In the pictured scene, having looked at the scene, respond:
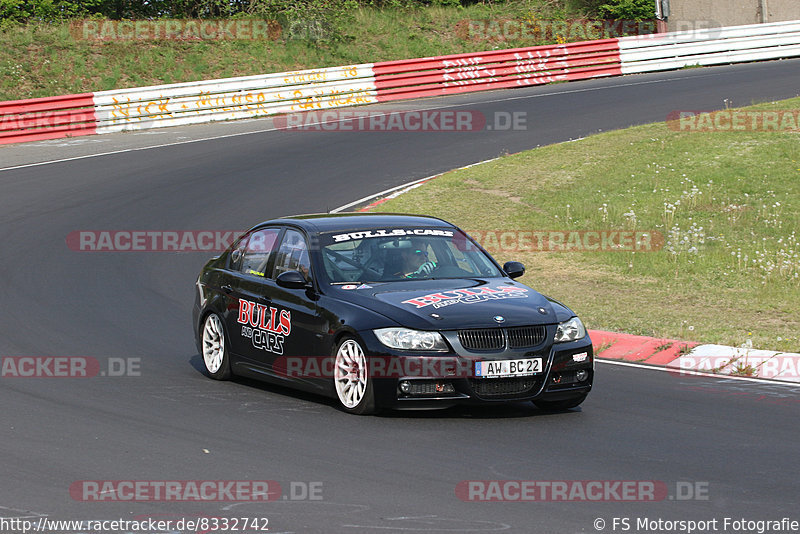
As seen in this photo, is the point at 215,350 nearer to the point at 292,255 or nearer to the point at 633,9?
the point at 292,255

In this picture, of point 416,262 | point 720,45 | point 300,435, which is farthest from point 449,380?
point 720,45

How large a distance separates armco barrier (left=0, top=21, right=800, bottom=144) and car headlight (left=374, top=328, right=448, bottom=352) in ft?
71.1

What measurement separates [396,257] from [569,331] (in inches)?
66.4

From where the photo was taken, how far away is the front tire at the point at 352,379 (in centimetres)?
867

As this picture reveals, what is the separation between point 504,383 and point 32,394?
13.6 feet

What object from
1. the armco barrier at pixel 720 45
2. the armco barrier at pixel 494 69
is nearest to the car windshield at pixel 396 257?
the armco barrier at pixel 494 69

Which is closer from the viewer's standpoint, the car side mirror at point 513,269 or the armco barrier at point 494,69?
the car side mirror at point 513,269

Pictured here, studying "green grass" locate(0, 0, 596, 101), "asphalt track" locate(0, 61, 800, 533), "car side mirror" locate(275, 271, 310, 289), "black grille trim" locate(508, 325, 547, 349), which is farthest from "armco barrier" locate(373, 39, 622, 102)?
"black grille trim" locate(508, 325, 547, 349)

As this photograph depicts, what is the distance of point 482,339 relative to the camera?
336 inches

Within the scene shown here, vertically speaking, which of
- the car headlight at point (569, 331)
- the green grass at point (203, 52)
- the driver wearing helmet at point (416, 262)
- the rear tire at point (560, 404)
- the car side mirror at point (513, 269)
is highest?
the green grass at point (203, 52)

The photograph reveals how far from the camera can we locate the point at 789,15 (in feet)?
147

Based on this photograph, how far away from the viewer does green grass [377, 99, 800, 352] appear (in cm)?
1376

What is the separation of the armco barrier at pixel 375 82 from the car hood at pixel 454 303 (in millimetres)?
20987

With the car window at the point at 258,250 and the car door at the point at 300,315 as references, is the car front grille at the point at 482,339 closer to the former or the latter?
the car door at the point at 300,315
